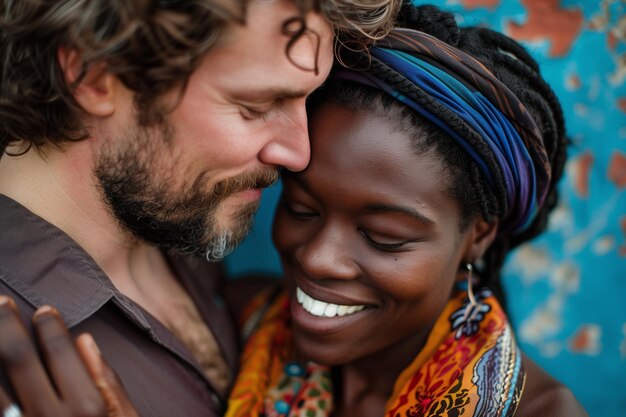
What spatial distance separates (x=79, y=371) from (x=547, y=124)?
1.52 meters

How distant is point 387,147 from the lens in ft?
5.65

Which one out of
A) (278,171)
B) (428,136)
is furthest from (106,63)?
(428,136)

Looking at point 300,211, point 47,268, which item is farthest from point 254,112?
point 47,268

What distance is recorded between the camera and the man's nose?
177 centimetres

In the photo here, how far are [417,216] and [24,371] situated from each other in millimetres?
1039

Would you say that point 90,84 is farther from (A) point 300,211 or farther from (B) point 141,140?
(A) point 300,211

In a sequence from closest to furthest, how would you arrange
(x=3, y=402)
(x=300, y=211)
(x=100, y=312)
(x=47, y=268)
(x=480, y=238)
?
(x=3, y=402), (x=47, y=268), (x=100, y=312), (x=300, y=211), (x=480, y=238)

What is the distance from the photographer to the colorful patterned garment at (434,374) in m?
1.79

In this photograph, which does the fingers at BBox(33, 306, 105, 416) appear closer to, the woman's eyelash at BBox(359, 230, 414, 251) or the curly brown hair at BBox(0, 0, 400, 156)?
the curly brown hair at BBox(0, 0, 400, 156)

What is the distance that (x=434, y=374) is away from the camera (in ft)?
6.33

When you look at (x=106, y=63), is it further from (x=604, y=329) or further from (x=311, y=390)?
(x=604, y=329)

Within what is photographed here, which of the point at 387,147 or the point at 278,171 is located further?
the point at 278,171

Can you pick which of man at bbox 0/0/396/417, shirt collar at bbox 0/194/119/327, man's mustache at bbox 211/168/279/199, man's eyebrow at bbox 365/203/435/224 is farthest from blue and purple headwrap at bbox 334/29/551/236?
shirt collar at bbox 0/194/119/327

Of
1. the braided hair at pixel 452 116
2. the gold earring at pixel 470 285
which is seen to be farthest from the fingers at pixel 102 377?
the gold earring at pixel 470 285
